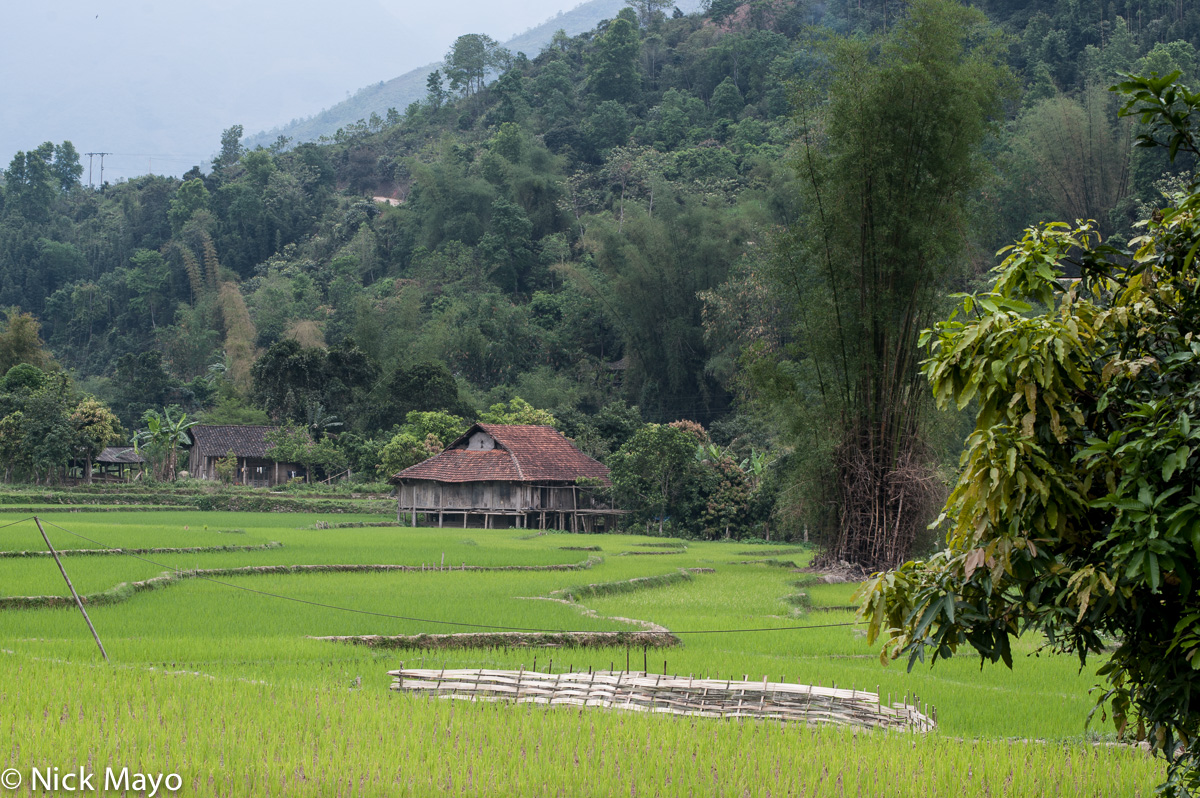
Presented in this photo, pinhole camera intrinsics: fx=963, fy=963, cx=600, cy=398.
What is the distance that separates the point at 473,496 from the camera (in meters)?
34.5

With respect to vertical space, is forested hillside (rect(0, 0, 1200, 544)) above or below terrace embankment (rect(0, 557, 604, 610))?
above

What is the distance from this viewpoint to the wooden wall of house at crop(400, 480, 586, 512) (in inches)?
1345

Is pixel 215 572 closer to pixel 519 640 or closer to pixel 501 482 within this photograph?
pixel 519 640

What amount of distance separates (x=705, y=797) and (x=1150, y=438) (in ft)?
10.0

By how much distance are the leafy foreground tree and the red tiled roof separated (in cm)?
2950

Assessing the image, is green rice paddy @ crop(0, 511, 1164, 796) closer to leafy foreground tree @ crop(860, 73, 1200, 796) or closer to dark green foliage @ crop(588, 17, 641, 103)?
leafy foreground tree @ crop(860, 73, 1200, 796)

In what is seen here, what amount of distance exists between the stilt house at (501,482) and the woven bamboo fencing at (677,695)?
81.6 ft

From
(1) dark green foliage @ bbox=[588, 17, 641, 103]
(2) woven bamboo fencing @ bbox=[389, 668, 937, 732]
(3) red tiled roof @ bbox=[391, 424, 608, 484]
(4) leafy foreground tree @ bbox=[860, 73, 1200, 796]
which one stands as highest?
(1) dark green foliage @ bbox=[588, 17, 641, 103]

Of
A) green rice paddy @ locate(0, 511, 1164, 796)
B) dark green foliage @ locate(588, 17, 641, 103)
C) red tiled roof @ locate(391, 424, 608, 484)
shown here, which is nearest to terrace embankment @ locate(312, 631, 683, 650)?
green rice paddy @ locate(0, 511, 1164, 796)

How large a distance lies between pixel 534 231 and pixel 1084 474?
6226cm

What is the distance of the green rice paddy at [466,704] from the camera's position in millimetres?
5375

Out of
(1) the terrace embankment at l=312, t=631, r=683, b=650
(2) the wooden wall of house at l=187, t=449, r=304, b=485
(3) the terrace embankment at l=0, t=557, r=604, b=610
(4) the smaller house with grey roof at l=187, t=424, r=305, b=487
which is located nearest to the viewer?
(1) the terrace embankment at l=312, t=631, r=683, b=650

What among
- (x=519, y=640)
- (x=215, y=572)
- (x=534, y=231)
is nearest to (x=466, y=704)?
(x=519, y=640)

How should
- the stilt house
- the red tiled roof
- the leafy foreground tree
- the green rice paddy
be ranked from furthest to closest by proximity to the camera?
the stilt house → the red tiled roof → the green rice paddy → the leafy foreground tree
